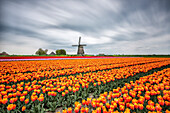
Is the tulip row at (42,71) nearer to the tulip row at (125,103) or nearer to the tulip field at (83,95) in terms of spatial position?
the tulip field at (83,95)

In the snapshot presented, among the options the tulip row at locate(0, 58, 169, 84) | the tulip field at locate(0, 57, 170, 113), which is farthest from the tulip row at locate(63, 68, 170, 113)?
the tulip row at locate(0, 58, 169, 84)

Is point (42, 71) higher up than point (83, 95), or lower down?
higher up

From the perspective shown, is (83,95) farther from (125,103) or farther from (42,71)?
(42,71)

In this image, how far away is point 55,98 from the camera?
11.8ft

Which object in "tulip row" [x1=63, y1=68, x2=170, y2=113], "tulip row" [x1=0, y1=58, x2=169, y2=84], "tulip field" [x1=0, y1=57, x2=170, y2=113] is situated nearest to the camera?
"tulip row" [x1=63, y1=68, x2=170, y2=113]

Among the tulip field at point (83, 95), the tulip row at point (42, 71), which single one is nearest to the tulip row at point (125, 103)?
the tulip field at point (83, 95)

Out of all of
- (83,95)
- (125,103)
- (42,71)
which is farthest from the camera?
(42,71)

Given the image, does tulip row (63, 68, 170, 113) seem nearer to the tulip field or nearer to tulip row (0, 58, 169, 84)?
the tulip field

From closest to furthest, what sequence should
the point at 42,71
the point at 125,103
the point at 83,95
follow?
the point at 125,103 < the point at 83,95 < the point at 42,71

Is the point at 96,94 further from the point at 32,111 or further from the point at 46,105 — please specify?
the point at 32,111

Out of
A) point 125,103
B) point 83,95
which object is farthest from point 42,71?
point 125,103

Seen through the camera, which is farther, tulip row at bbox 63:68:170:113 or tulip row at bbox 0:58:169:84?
tulip row at bbox 0:58:169:84

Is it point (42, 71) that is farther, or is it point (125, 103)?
point (42, 71)

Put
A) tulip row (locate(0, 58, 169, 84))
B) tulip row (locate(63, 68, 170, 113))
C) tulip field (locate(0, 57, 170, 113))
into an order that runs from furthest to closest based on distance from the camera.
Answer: tulip row (locate(0, 58, 169, 84)) → tulip field (locate(0, 57, 170, 113)) → tulip row (locate(63, 68, 170, 113))
